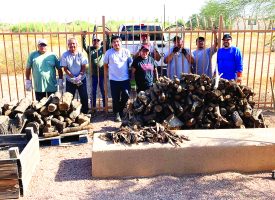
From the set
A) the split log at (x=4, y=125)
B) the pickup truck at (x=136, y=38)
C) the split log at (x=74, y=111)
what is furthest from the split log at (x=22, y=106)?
the pickup truck at (x=136, y=38)

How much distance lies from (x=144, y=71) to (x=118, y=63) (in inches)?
23.8

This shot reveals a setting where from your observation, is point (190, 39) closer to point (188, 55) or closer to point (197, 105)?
point (188, 55)

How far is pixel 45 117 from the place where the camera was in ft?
21.3

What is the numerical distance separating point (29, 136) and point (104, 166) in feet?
4.50

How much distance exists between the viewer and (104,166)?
16.3ft

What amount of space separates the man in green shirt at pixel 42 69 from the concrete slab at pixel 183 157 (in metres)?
2.73

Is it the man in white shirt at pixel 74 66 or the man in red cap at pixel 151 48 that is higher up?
the man in red cap at pixel 151 48

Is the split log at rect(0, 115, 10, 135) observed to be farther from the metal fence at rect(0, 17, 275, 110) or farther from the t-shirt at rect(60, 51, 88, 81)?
the t-shirt at rect(60, 51, 88, 81)

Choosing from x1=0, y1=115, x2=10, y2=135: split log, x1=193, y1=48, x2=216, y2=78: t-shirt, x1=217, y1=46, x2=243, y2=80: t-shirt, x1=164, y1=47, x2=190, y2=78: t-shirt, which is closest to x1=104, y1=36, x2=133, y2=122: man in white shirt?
x1=164, y1=47, x2=190, y2=78: t-shirt

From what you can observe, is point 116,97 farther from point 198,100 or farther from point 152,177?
point 152,177

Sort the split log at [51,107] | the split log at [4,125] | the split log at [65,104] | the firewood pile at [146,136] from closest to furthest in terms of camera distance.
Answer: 1. the firewood pile at [146,136]
2. the split log at [4,125]
3. the split log at [51,107]
4. the split log at [65,104]

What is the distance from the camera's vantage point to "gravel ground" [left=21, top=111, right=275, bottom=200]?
446 centimetres

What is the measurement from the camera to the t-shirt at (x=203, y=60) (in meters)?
7.79

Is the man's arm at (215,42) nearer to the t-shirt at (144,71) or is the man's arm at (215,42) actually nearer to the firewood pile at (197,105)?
the t-shirt at (144,71)
